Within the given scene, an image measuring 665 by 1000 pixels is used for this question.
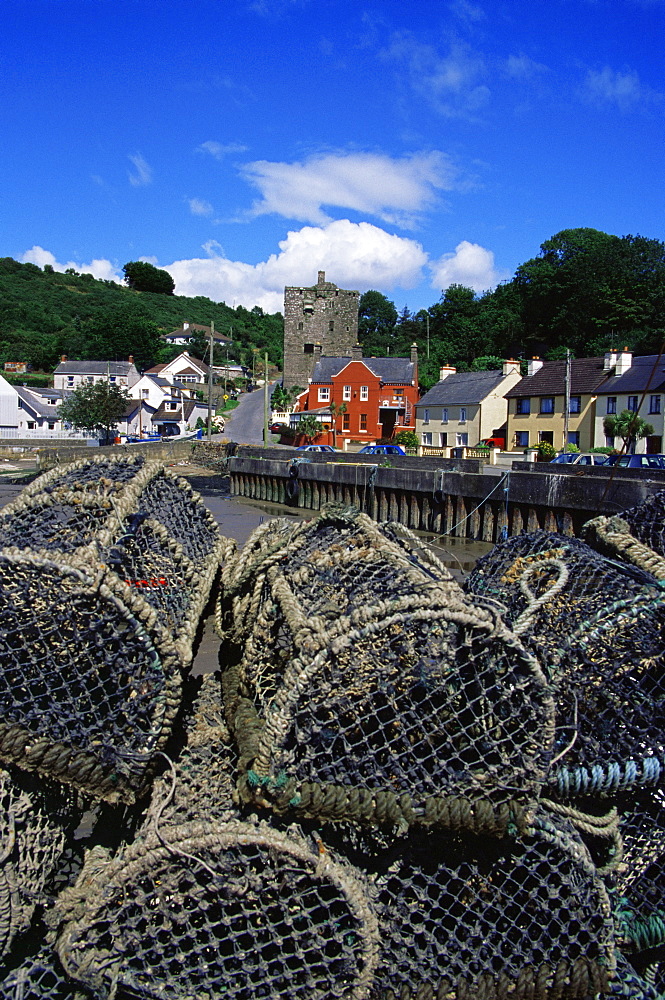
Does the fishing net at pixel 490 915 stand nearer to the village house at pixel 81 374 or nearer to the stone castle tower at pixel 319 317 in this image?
the stone castle tower at pixel 319 317

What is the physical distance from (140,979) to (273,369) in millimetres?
91534

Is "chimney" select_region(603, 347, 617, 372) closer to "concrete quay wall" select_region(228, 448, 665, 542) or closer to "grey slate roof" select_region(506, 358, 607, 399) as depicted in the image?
"grey slate roof" select_region(506, 358, 607, 399)

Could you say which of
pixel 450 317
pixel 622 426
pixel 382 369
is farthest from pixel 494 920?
pixel 450 317

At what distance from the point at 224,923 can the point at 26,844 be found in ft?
2.33

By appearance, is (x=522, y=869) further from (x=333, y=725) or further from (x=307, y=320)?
(x=307, y=320)

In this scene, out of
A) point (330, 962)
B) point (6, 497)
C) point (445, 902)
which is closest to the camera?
point (330, 962)

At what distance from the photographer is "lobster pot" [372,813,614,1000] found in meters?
1.96

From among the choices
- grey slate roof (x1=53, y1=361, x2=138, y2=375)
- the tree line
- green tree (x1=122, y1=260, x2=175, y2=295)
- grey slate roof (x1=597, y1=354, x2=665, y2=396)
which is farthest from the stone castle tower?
green tree (x1=122, y1=260, x2=175, y2=295)

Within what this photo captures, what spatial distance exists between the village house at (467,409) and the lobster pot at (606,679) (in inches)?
1466

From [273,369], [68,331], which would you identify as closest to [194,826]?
[68,331]

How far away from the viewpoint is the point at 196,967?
75.2 inches

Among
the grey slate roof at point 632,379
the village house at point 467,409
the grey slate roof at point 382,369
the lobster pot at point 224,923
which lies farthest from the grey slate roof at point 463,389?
the lobster pot at point 224,923

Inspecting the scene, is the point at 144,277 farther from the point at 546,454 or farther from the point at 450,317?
the point at 546,454

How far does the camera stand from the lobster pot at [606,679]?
2.16 metres
